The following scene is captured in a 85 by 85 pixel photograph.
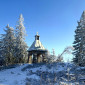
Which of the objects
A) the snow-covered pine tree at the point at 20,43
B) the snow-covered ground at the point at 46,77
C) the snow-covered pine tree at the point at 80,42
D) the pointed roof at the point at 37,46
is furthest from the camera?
the snow-covered pine tree at the point at 20,43

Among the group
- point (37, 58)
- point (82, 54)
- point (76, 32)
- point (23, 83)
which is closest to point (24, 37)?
point (37, 58)

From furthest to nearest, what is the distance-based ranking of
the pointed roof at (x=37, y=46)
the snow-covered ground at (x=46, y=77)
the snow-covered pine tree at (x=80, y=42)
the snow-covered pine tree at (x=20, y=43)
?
1. the snow-covered pine tree at (x=20, y=43)
2. the pointed roof at (x=37, y=46)
3. the snow-covered pine tree at (x=80, y=42)
4. the snow-covered ground at (x=46, y=77)

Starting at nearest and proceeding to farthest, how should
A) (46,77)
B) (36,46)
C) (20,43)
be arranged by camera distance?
(46,77) → (36,46) → (20,43)

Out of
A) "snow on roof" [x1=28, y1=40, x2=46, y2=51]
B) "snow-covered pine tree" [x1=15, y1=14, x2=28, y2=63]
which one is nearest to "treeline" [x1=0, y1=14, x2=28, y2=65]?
"snow-covered pine tree" [x1=15, y1=14, x2=28, y2=63]

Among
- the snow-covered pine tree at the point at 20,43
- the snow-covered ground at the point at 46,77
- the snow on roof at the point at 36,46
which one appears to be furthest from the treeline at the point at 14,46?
the snow-covered ground at the point at 46,77

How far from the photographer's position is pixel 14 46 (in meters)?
22.3

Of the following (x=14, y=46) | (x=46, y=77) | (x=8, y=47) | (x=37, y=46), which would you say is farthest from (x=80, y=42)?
(x=8, y=47)

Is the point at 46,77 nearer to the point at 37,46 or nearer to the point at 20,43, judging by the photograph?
the point at 37,46

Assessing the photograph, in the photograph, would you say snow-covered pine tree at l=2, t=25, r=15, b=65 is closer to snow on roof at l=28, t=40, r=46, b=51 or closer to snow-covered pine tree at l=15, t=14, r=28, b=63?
snow-covered pine tree at l=15, t=14, r=28, b=63

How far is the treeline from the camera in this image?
2175 centimetres

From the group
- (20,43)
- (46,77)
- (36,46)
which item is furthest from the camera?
(20,43)

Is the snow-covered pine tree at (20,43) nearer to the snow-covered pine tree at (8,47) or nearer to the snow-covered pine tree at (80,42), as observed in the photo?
the snow-covered pine tree at (8,47)

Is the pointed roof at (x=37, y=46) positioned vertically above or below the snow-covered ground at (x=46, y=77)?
above

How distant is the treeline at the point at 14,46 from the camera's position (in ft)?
71.4
